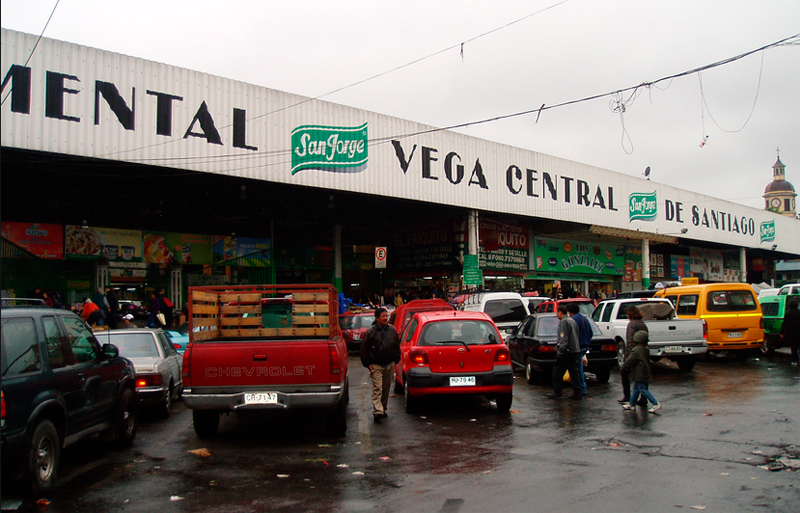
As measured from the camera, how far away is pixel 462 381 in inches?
393

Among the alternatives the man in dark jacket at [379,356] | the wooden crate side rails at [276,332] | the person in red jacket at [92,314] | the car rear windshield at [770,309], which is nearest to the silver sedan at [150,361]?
the wooden crate side rails at [276,332]

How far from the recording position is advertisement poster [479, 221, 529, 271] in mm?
33875

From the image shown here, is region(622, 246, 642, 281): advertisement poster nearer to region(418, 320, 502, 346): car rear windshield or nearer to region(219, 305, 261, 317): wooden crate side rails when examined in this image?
region(418, 320, 502, 346): car rear windshield

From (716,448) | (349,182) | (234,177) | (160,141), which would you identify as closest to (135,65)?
(160,141)

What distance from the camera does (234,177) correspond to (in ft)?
70.8

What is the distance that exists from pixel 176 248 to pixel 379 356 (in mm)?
21982

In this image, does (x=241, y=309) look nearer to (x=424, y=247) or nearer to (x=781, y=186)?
(x=424, y=247)

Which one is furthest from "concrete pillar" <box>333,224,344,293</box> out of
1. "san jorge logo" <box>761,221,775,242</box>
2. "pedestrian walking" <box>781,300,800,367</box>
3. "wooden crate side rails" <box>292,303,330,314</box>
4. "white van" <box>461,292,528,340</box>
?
"san jorge logo" <box>761,221,775,242</box>

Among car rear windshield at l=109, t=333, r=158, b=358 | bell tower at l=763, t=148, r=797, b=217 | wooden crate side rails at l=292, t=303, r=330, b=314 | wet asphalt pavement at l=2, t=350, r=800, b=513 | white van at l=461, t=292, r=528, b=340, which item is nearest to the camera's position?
wet asphalt pavement at l=2, t=350, r=800, b=513

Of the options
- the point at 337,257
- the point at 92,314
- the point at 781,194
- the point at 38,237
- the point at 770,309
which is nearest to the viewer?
the point at 92,314

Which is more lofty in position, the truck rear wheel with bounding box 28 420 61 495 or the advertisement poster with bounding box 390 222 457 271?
the advertisement poster with bounding box 390 222 457 271

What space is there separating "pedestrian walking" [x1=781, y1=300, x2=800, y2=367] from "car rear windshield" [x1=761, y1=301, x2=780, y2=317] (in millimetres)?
2168

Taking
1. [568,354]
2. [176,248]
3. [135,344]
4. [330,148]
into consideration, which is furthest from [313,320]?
[176,248]

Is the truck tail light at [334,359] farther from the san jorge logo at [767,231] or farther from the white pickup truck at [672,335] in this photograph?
the san jorge logo at [767,231]
